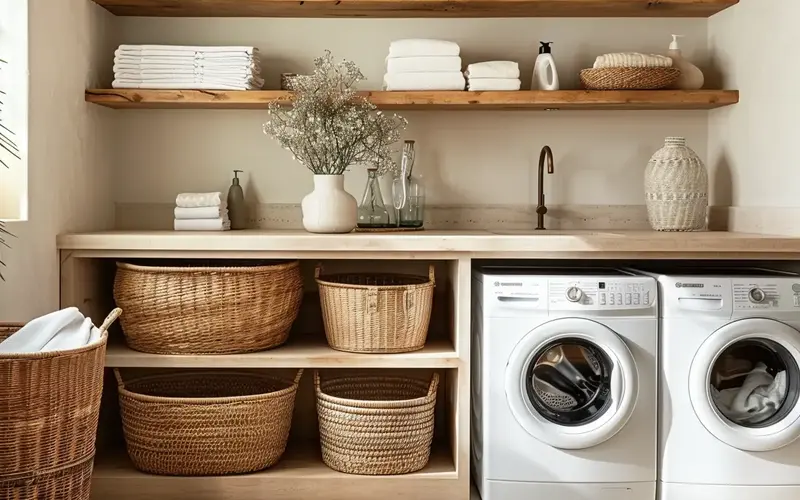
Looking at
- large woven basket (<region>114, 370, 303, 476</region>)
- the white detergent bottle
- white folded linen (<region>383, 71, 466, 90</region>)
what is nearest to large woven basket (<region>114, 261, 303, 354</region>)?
large woven basket (<region>114, 370, 303, 476</region>)

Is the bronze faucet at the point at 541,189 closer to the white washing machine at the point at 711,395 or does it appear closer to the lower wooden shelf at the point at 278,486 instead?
the white washing machine at the point at 711,395

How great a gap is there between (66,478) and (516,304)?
1.41 meters

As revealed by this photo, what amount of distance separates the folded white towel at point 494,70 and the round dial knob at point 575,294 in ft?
3.09

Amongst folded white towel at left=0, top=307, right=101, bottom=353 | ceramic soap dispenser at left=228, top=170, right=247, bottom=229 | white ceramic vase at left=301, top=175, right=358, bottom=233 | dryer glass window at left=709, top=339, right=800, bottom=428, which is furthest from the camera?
ceramic soap dispenser at left=228, top=170, right=247, bottom=229

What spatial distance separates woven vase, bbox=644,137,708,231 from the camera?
3.11 metres

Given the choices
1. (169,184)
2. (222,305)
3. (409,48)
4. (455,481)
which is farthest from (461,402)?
(169,184)

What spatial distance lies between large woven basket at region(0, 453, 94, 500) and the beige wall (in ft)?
2.00

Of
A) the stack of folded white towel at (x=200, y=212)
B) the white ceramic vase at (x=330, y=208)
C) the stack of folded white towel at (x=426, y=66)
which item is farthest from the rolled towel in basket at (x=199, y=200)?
the stack of folded white towel at (x=426, y=66)

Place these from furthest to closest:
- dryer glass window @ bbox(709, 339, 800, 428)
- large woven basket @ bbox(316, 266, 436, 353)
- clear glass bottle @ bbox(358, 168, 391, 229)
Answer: clear glass bottle @ bbox(358, 168, 391, 229)
large woven basket @ bbox(316, 266, 436, 353)
dryer glass window @ bbox(709, 339, 800, 428)

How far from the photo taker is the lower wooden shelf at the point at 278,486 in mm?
2693

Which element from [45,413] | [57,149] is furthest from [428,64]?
[45,413]

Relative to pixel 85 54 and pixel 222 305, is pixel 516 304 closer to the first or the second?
pixel 222 305

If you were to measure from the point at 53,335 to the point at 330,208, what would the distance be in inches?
41.6

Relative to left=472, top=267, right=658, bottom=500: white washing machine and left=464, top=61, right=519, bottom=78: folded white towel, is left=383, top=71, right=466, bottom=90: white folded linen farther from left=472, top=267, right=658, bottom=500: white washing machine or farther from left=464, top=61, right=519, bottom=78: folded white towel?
left=472, top=267, right=658, bottom=500: white washing machine
